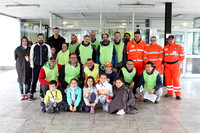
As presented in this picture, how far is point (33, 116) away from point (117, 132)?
171 cm

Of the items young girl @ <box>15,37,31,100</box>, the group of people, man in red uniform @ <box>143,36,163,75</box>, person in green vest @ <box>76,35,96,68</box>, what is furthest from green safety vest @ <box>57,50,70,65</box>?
man in red uniform @ <box>143,36,163,75</box>

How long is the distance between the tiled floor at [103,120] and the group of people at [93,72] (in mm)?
224

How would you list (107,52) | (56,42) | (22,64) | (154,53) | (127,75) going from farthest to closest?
(56,42)
(154,53)
(22,64)
(107,52)
(127,75)

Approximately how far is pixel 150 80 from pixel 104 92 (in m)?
1.31

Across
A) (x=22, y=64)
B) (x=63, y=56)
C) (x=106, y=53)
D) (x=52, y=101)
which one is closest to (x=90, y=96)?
(x=52, y=101)

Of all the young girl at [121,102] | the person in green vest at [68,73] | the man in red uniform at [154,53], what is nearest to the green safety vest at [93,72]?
the person in green vest at [68,73]

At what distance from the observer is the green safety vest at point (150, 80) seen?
4.66 meters

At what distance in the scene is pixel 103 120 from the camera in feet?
11.7

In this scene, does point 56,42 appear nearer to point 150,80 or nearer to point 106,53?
point 106,53

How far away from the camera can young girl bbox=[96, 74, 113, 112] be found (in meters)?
4.02

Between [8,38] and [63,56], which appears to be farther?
[8,38]

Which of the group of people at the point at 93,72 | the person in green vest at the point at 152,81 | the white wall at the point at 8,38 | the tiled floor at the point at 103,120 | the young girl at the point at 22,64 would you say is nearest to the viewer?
the tiled floor at the point at 103,120

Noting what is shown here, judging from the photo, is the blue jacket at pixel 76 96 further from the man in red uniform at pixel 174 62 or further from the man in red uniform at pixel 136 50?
the man in red uniform at pixel 174 62

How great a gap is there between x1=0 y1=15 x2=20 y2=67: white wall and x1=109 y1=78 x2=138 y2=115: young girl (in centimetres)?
990
